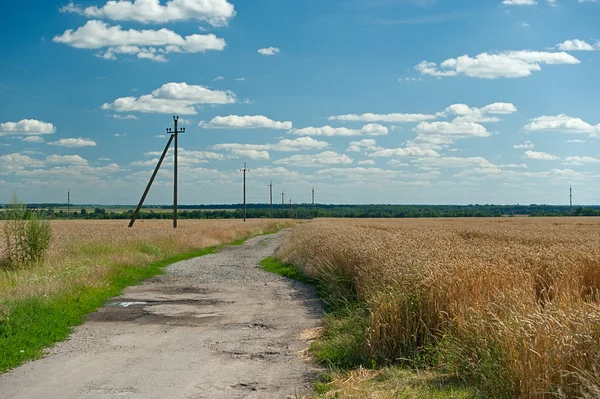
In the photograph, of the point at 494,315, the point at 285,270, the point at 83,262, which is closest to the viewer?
the point at 494,315

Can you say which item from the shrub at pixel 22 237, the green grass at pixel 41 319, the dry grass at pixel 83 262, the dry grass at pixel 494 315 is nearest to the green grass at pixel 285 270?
the dry grass at pixel 83 262

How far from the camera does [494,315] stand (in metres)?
7.00

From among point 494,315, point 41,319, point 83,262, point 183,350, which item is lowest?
point 183,350

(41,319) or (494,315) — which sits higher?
(494,315)

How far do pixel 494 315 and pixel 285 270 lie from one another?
1857 centimetres

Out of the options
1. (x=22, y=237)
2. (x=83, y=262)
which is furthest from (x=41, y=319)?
(x=22, y=237)

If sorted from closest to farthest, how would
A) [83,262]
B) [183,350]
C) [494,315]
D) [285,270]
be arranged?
[494,315] → [183,350] → [83,262] → [285,270]

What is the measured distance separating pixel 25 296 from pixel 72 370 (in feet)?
19.2

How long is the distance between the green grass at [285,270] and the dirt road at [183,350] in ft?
8.75

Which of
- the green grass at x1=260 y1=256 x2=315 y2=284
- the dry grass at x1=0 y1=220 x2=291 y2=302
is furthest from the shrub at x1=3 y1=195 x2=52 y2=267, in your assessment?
the green grass at x1=260 y1=256 x2=315 y2=284

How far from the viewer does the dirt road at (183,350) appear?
856cm

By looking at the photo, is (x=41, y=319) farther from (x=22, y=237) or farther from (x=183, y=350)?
(x=22, y=237)

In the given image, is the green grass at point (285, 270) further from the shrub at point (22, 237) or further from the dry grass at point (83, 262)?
the shrub at point (22, 237)

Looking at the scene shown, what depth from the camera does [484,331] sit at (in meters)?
7.23
